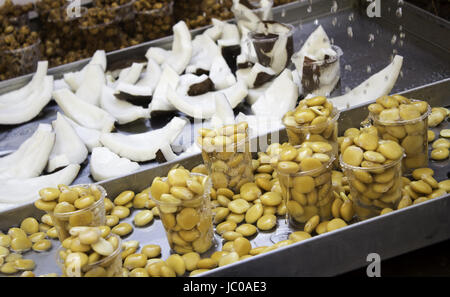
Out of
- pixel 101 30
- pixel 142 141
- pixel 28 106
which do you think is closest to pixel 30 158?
pixel 142 141

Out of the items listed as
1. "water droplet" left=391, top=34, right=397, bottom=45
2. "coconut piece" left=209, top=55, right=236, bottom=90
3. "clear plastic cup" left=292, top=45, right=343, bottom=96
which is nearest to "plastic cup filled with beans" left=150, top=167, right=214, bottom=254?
"clear plastic cup" left=292, top=45, right=343, bottom=96

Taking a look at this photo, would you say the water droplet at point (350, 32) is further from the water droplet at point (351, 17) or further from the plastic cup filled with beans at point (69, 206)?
the plastic cup filled with beans at point (69, 206)

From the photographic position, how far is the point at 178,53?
2.45 metres

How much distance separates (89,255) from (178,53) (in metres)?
1.46

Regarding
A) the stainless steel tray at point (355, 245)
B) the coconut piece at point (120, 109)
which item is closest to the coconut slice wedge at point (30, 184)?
the coconut piece at point (120, 109)

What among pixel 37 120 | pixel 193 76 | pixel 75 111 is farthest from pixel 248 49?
pixel 37 120

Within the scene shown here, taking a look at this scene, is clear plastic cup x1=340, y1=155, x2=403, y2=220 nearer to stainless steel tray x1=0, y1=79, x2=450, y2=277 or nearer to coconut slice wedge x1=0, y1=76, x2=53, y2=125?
stainless steel tray x1=0, y1=79, x2=450, y2=277

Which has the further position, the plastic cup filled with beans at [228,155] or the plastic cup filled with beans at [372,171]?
the plastic cup filled with beans at [228,155]

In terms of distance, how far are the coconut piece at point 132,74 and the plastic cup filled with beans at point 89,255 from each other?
4.05 feet

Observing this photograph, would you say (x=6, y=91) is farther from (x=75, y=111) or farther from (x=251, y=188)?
(x=251, y=188)

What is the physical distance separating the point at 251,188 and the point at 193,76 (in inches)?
33.2

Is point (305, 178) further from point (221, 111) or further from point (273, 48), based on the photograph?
point (273, 48)

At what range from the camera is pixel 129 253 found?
132 cm

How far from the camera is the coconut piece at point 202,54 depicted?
2.30 meters
